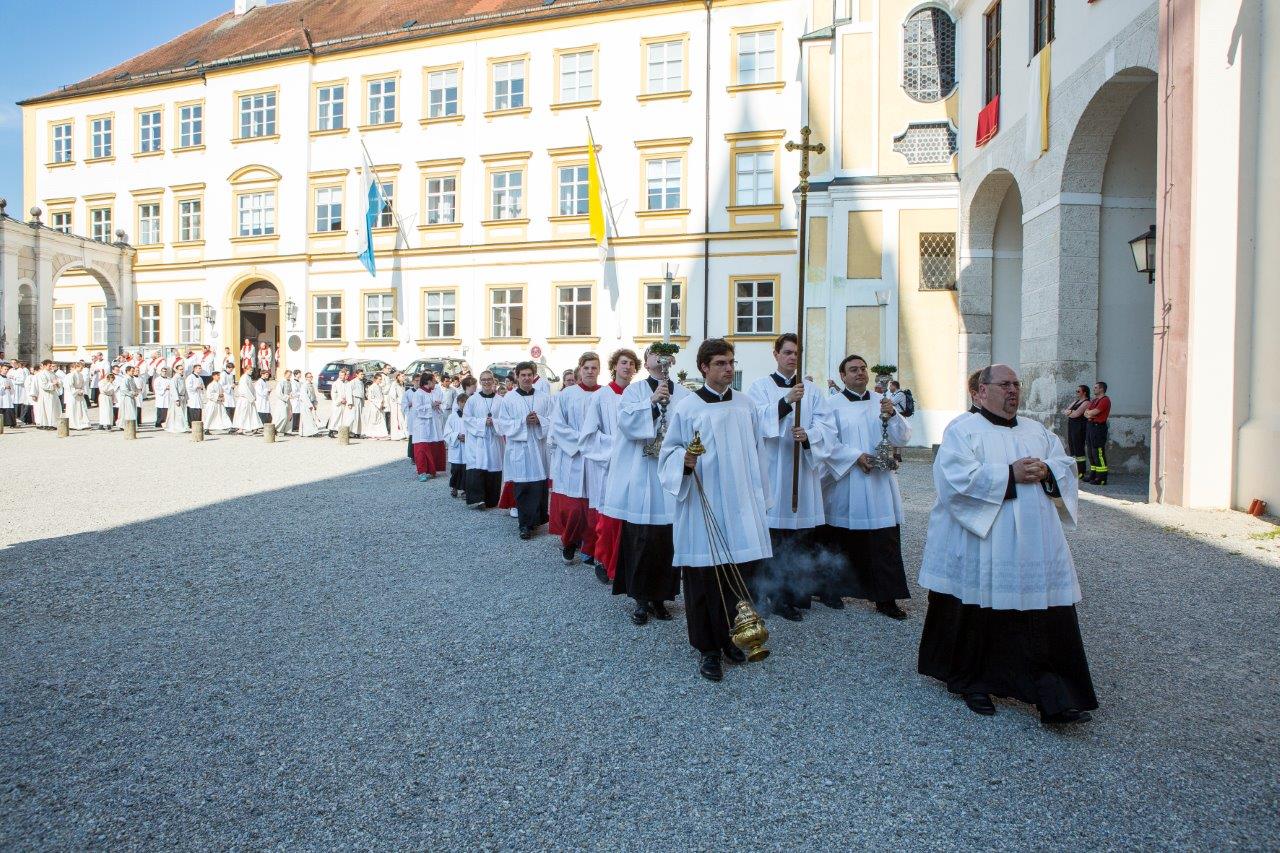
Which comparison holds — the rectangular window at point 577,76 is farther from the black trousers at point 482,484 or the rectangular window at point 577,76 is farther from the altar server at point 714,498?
the altar server at point 714,498

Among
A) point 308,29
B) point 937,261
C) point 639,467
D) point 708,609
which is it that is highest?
point 308,29

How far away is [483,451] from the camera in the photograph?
1116 centimetres

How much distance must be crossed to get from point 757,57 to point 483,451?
23145 mm

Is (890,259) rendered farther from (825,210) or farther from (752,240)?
(752,240)

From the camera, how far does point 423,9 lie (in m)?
35.5

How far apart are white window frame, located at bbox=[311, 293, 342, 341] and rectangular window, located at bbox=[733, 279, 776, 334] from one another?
51.5 ft

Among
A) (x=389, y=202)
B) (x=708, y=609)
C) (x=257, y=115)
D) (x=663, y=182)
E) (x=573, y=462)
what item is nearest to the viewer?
(x=708, y=609)

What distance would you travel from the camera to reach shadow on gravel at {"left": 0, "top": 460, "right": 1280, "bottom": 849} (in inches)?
131

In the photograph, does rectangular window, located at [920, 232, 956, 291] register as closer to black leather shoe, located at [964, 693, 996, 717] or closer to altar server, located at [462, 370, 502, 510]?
altar server, located at [462, 370, 502, 510]

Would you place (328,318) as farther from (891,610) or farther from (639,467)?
(891,610)

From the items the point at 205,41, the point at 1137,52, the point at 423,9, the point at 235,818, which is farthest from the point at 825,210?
the point at 205,41

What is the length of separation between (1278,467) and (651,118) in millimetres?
24787

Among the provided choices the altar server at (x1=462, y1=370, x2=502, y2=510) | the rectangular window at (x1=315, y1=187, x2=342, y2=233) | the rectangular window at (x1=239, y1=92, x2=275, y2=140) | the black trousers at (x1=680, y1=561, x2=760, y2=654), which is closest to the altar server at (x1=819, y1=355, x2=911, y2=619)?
the black trousers at (x1=680, y1=561, x2=760, y2=654)

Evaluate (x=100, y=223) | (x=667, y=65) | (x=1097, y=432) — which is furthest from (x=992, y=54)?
(x=100, y=223)
